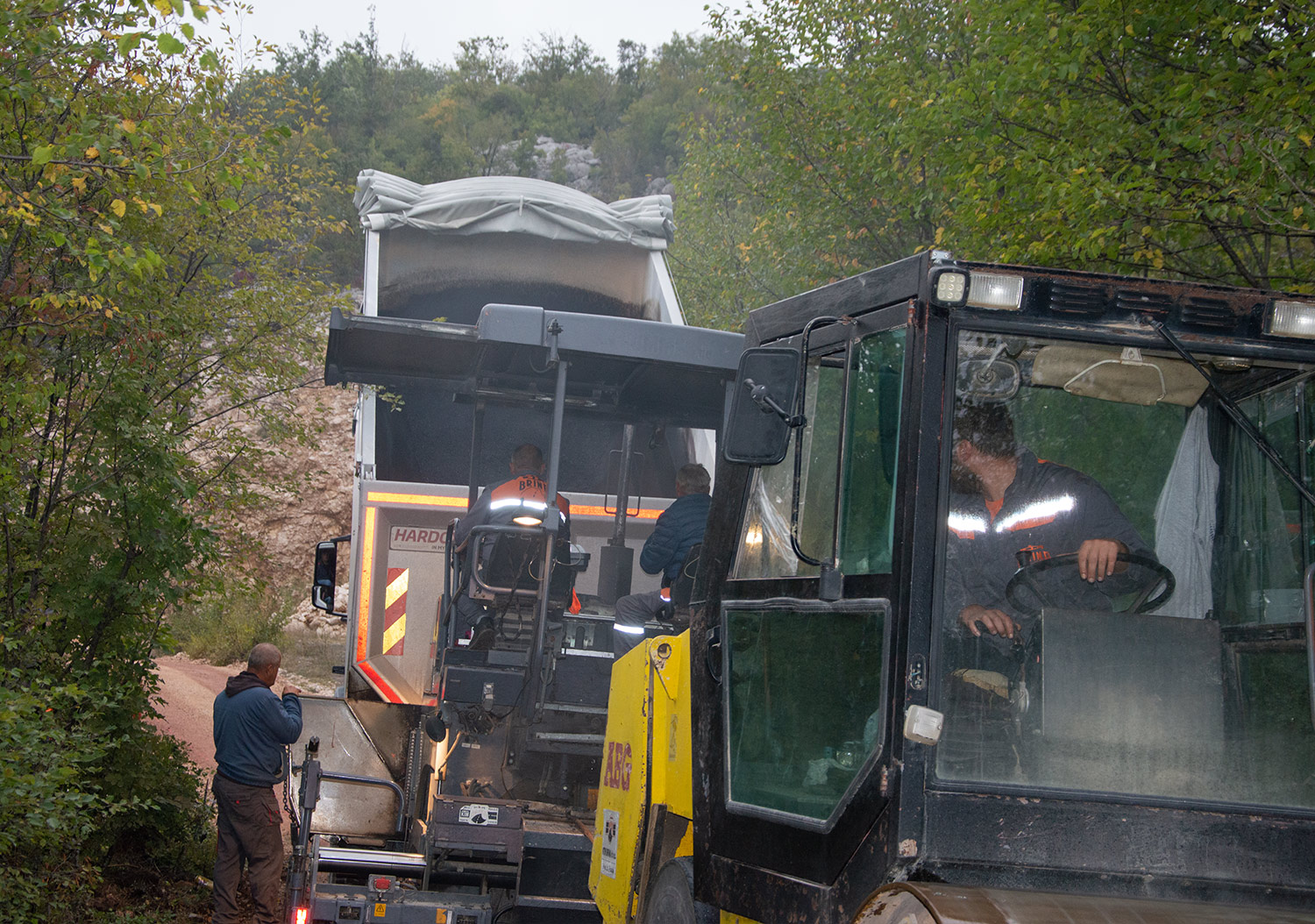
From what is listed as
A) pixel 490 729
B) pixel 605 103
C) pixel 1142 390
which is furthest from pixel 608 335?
pixel 605 103

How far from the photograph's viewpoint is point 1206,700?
101 inches

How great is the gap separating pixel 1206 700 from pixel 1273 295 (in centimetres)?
91

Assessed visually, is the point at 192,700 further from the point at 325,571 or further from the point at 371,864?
the point at 371,864

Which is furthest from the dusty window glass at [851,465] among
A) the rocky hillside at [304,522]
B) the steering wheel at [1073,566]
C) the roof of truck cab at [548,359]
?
the rocky hillside at [304,522]

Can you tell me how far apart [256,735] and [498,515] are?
1.91 meters

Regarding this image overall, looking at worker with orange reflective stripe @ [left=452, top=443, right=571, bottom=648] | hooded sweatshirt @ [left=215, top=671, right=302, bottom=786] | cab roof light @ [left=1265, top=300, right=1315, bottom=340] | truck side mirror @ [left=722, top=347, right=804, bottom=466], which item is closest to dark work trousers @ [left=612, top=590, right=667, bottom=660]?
worker with orange reflective stripe @ [left=452, top=443, right=571, bottom=648]

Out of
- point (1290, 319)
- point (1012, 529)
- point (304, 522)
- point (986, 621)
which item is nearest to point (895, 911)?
point (986, 621)

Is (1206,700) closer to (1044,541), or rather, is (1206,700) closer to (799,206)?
(1044,541)

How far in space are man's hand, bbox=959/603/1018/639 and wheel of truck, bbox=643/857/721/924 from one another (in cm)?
114

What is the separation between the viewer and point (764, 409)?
9.04 ft

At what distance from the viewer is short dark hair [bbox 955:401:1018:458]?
2.59 meters

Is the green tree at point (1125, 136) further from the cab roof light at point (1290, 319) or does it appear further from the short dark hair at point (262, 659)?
the short dark hair at point (262, 659)

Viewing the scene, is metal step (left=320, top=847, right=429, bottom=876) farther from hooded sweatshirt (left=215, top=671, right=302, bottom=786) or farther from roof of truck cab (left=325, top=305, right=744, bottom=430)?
roof of truck cab (left=325, top=305, right=744, bottom=430)

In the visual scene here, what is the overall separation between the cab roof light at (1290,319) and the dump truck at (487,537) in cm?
284
